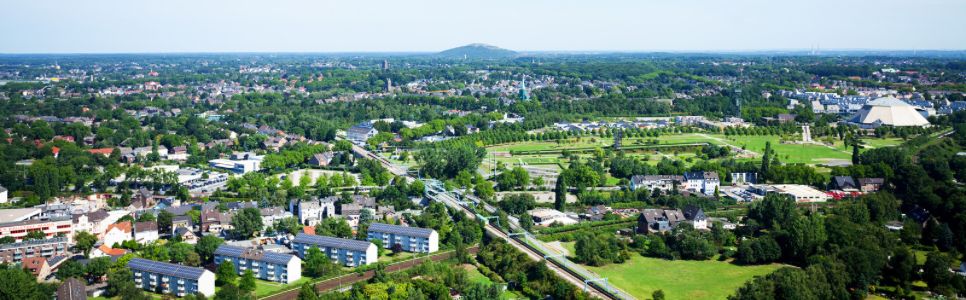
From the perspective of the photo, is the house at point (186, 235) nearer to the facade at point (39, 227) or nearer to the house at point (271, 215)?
the house at point (271, 215)

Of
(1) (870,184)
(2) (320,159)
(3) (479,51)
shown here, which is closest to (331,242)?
(2) (320,159)

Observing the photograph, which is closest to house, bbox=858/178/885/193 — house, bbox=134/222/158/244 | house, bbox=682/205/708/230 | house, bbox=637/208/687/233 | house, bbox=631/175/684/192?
house, bbox=631/175/684/192

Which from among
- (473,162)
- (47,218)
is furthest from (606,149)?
(47,218)

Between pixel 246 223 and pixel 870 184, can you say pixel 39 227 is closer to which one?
pixel 246 223

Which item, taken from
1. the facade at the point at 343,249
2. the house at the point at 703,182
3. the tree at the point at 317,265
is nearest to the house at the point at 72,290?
the tree at the point at 317,265

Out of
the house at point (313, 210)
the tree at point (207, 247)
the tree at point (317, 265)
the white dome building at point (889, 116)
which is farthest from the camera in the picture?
the white dome building at point (889, 116)

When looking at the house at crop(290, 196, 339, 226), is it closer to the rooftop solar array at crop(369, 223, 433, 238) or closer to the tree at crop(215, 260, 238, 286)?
the rooftop solar array at crop(369, 223, 433, 238)
